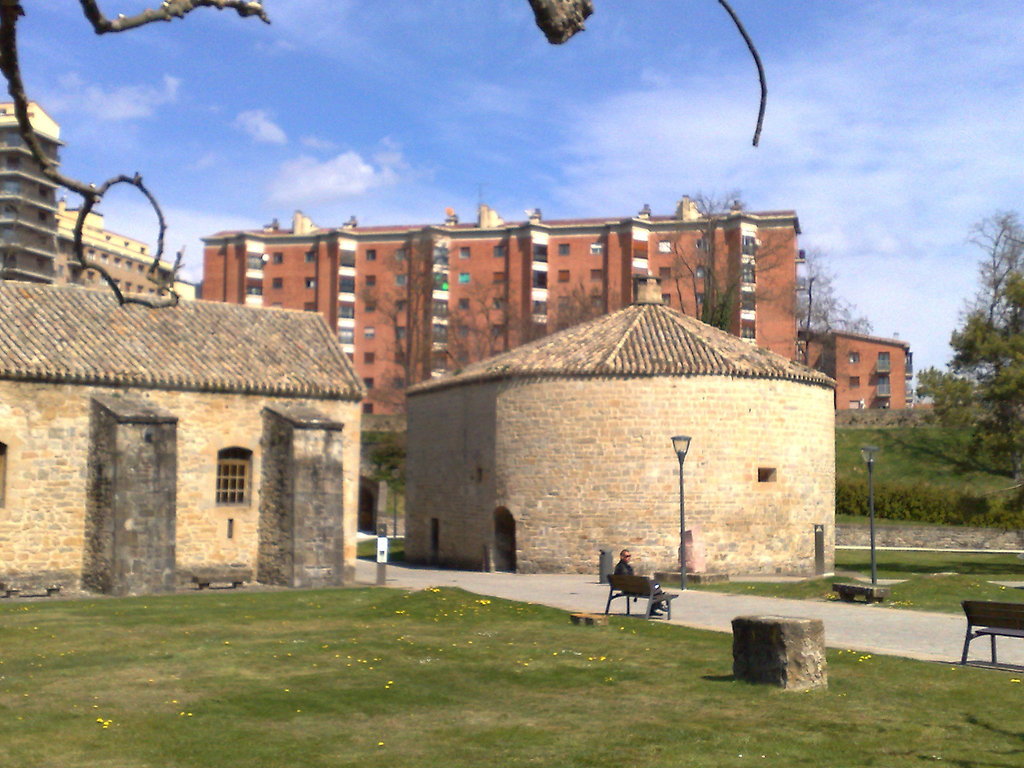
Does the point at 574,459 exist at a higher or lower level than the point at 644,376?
lower

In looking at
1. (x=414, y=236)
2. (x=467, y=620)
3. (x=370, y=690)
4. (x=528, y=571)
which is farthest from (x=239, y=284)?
(x=370, y=690)

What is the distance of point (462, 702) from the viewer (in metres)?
10.4

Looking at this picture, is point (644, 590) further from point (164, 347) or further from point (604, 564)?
point (164, 347)

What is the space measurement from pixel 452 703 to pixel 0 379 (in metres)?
15.8

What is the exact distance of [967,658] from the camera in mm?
12953

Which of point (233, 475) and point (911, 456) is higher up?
point (911, 456)

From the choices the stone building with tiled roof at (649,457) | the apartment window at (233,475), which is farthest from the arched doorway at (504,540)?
the apartment window at (233,475)

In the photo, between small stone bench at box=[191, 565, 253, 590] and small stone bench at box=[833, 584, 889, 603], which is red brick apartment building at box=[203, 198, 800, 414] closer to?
small stone bench at box=[191, 565, 253, 590]

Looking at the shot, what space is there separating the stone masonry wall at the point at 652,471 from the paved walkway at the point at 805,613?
1.84m

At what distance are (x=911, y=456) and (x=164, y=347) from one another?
44.3 meters

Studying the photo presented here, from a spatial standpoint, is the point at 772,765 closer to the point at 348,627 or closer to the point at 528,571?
the point at 348,627

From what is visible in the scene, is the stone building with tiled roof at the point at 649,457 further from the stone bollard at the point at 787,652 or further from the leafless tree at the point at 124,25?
the leafless tree at the point at 124,25

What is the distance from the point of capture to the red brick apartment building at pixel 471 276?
75250 mm

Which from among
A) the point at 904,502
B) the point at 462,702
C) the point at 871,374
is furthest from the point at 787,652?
the point at 871,374
